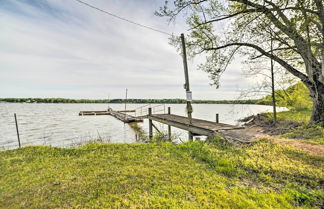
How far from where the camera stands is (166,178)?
3.43 meters

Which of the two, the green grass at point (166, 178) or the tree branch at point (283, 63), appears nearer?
the green grass at point (166, 178)

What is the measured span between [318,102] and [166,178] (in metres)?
9.63

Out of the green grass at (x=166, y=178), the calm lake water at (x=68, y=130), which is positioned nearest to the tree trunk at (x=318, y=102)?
the calm lake water at (x=68, y=130)

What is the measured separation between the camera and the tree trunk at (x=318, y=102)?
8.23 meters

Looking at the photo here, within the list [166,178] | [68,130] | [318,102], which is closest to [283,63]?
[318,102]

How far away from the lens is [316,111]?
861 cm

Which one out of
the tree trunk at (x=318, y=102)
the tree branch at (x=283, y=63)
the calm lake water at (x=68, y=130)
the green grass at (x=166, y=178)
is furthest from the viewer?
the calm lake water at (x=68, y=130)

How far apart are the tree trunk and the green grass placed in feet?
17.9

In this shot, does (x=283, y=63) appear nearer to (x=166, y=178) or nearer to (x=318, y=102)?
(x=318, y=102)

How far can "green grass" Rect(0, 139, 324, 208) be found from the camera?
2664mm

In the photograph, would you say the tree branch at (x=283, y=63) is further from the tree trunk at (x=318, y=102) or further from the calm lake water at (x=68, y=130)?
the calm lake water at (x=68, y=130)

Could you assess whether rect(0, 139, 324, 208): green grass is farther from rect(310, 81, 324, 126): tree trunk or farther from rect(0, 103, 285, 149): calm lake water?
rect(310, 81, 324, 126): tree trunk

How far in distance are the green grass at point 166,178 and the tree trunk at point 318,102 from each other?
5.46 metres

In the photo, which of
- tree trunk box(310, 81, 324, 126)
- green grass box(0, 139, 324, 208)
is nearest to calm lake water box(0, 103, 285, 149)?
tree trunk box(310, 81, 324, 126)
